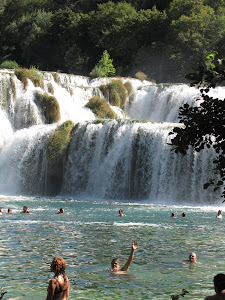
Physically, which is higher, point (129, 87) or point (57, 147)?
point (129, 87)

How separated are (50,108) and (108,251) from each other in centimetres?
2875

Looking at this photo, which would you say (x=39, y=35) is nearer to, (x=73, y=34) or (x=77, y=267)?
(x=73, y=34)

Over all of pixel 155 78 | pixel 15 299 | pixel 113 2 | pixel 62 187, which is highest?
pixel 113 2

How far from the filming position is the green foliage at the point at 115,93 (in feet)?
162

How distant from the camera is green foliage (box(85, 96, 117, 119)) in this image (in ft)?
149

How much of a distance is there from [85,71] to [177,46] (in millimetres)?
12149

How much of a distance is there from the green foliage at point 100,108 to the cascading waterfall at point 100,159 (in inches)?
25.2

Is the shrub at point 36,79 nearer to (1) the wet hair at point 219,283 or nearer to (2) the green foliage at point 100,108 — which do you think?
(2) the green foliage at point 100,108

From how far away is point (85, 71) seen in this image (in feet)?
229

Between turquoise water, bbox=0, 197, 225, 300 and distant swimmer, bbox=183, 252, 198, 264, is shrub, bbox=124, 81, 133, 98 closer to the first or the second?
turquoise water, bbox=0, 197, 225, 300

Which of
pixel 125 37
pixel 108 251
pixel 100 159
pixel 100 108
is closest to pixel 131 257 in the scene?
pixel 108 251

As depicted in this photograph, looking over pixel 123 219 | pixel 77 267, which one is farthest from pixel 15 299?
pixel 123 219

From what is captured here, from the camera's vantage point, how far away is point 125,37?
68.2m

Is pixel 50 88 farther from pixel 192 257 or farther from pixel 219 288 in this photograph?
pixel 219 288
